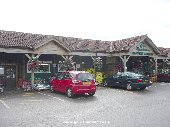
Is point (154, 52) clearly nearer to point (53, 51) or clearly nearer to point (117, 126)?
point (53, 51)

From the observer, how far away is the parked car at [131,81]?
18.3m

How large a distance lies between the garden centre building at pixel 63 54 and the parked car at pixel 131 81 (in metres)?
4.49

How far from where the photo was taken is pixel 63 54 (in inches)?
824

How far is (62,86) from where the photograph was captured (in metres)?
15.9

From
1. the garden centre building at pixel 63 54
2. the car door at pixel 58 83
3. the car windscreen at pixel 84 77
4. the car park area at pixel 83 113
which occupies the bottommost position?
the car park area at pixel 83 113

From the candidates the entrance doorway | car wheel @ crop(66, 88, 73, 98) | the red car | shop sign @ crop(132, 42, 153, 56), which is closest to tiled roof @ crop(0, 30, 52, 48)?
the entrance doorway

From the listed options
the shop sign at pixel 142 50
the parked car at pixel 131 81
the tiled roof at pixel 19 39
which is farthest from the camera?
the shop sign at pixel 142 50

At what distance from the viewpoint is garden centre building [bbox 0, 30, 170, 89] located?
64.4 feet

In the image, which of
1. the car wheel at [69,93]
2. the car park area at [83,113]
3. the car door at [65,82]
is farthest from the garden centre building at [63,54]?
the car park area at [83,113]

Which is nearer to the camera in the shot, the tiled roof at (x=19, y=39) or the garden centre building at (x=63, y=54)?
the tiled roof at (x=19, y=39)

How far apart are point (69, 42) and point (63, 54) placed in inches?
158

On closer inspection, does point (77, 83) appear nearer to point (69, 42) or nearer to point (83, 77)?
point (83, 77)

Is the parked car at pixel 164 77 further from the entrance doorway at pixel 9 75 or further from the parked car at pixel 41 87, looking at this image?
the entrance doorway at pixel 9 75

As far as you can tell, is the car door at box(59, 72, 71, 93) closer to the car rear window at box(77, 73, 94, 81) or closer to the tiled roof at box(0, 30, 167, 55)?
the car rear window at box(77, 73, 94, 81)
